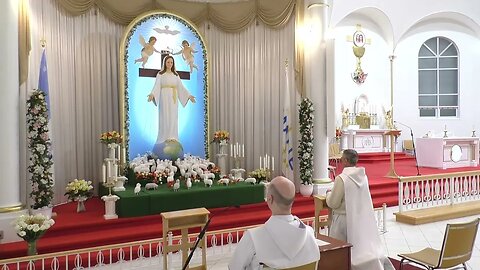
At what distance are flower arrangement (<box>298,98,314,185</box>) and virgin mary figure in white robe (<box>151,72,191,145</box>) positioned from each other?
114 inches

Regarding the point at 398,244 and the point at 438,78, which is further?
the point at 438,78

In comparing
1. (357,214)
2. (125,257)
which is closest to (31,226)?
(125,257)

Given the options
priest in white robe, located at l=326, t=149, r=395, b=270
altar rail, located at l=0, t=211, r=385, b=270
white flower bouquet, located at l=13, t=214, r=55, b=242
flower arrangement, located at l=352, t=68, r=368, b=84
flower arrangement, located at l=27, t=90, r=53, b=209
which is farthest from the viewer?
flower arrangement, located at l=352, t=68, r=368, b=84

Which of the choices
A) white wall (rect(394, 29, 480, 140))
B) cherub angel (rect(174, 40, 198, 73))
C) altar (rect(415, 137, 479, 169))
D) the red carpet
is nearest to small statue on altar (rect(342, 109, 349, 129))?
altar (rect(415, 137, 479, 169))

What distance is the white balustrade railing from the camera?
8914mm

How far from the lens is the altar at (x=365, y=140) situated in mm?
15766

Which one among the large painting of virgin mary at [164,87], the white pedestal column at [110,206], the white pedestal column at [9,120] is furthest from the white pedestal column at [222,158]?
the white pedestal column at [9,120]

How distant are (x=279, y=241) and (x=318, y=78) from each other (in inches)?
292

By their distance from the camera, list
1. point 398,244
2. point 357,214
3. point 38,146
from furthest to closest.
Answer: point 398,244
point 38,146
point 357,214

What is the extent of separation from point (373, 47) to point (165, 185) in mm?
11916

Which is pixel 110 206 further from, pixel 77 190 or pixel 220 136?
pixel 220 136

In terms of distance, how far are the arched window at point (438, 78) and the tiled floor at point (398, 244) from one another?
1010cm

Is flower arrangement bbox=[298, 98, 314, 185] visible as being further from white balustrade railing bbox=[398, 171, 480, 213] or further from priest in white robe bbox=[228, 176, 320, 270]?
priest in white robe bbox=[228, 176, 320, 270]

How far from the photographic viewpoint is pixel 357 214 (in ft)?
16.3
